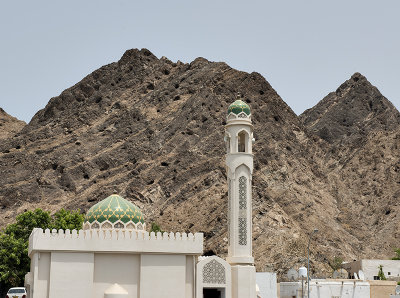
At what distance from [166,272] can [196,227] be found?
31861mm

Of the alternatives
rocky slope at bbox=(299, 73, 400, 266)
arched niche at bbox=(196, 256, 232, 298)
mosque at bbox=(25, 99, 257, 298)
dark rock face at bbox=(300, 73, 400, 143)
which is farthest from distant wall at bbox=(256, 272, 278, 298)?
dark rock face at bbox=(300, 73, 400, 143)

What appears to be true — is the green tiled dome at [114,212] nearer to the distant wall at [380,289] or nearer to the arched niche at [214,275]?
the arched niche at [214,275]

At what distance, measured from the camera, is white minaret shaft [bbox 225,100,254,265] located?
30.4 metres

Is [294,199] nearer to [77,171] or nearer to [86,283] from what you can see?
[77,171]

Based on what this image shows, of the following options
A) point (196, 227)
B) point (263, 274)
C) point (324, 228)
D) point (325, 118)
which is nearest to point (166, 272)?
point (263, 274)

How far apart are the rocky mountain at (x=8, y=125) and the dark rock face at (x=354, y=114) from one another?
39325 millimetres

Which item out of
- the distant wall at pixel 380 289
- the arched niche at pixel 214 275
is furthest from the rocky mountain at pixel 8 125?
the arched niche at pixel 214 275

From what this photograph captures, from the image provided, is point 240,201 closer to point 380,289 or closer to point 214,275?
point 214,275

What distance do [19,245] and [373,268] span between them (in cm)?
2901

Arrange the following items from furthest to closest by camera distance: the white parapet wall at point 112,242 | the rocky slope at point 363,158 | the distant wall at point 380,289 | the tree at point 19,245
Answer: the rocky slope at point 363,158 < the distant wall at point 380,289 < the tree at point 19,245 < the white parapet wall at point 112,242

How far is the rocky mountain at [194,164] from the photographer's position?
6203 cm

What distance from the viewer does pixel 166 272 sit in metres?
28.1

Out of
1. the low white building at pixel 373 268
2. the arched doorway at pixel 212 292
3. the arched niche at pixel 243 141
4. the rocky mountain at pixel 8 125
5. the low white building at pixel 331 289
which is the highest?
the rocky mountain at pixel 8 125

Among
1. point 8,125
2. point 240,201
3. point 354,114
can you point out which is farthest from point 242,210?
point 354,114
